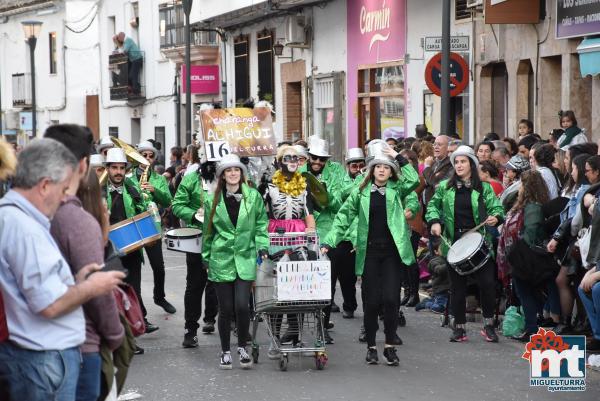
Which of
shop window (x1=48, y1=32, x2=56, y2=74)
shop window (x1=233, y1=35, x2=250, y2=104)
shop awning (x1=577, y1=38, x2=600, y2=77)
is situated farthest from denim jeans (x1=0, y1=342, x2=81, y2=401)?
shop window (x1=48, y1=32, x2=56, y2=74)

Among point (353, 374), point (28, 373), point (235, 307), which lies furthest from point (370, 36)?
point (28, 373)

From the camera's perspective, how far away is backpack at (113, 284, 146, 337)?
5910mm

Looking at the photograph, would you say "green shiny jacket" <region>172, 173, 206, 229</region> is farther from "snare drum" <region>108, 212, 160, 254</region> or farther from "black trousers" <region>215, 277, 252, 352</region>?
"black trousers" <region>215, 277, 252, 352</region>

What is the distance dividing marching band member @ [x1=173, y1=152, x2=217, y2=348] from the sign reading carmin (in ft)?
5.09

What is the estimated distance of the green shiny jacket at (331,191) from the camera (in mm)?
11914

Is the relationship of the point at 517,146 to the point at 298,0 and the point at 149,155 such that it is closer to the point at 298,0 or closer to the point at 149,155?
the point at 149,155

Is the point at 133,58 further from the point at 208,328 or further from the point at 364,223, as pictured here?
the point at 364,223

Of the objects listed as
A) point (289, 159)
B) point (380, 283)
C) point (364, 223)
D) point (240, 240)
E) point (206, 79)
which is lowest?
point (380, 283)

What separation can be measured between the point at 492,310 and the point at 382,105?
14.9 meters

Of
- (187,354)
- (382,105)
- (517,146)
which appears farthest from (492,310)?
(382,105)

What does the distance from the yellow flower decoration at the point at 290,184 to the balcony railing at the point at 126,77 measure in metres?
31.1

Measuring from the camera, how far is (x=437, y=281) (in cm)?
1319

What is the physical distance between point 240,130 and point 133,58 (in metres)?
30.1

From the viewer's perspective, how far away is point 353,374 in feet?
32.1
